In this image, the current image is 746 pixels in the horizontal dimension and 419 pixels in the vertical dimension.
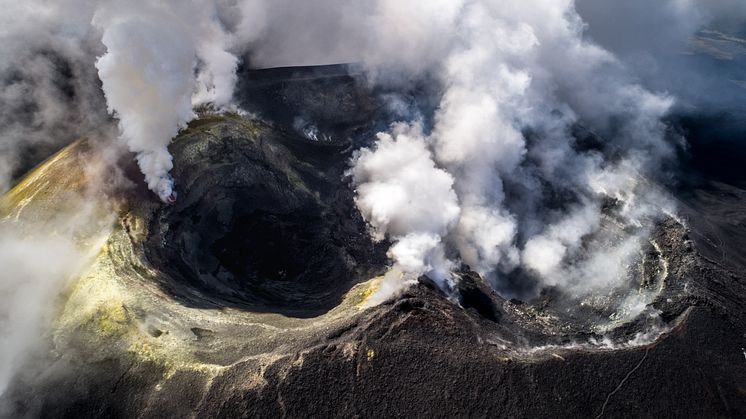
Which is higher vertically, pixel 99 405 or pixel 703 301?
pixel 703 301

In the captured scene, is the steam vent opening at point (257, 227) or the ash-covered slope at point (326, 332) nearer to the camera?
the ash-covered slope at point (326, 332)

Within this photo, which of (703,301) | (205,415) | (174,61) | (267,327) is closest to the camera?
(205,415)

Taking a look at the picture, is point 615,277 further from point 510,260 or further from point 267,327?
point 267,327

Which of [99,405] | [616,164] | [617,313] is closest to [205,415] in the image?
[99,405]

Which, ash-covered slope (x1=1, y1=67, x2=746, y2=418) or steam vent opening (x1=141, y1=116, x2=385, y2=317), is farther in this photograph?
steam vent opening (x1=141, y1=116, x2=385, y2=317)
